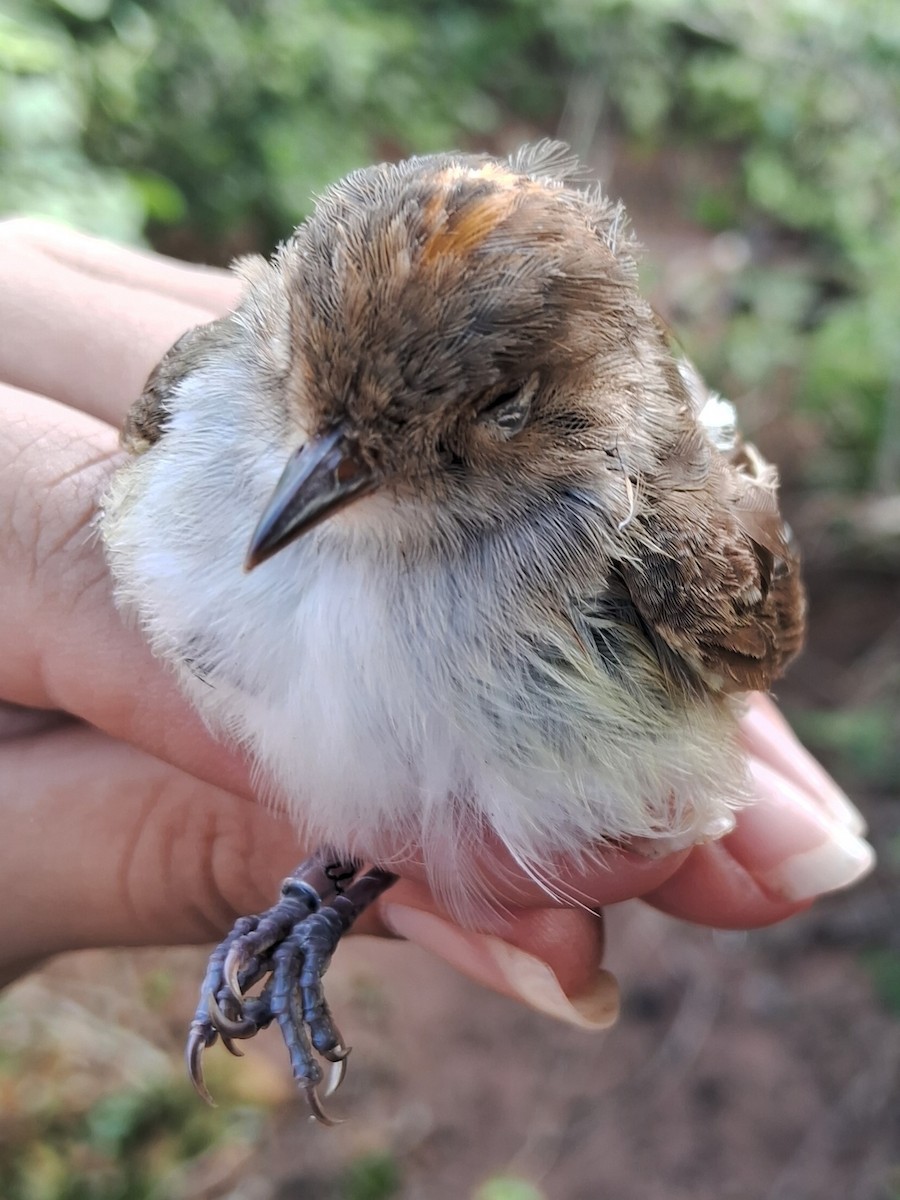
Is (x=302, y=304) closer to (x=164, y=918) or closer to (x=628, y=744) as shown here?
(x=628, y=744)

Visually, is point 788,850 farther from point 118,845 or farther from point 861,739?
point 861,739

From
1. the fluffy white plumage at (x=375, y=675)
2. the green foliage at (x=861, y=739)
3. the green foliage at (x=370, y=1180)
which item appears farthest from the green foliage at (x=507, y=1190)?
the fluffy white plumage at (x=375, y=675)

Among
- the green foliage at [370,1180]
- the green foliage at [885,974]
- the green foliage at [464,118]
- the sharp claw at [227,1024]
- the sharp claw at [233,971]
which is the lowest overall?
the green foliage at [370,1180]

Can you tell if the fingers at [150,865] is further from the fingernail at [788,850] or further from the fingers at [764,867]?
the fingernail at [788,850]

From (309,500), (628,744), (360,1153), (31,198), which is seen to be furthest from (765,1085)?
(31,198)

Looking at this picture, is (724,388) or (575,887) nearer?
(575,887)

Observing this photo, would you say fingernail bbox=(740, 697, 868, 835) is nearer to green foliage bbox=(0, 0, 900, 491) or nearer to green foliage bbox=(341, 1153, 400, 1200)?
green foliage bbox=(341, 1153, 400, 1200)
